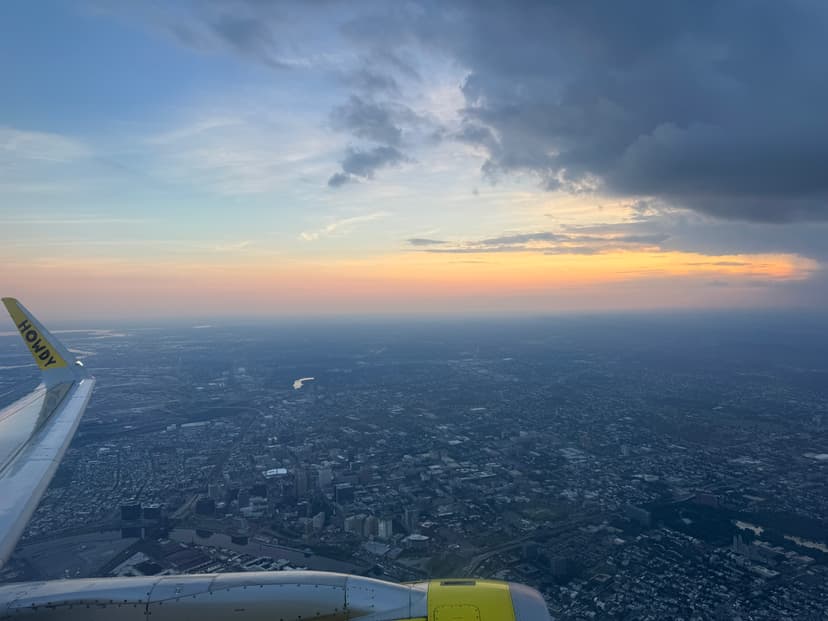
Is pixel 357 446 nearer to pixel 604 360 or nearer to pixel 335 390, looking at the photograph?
pixel 335 390

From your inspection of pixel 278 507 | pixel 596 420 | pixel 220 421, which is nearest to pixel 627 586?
pixel 278 507

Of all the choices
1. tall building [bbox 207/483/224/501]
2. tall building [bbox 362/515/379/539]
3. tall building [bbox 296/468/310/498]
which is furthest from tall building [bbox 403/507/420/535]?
tall building [bbox 207/483/224/501]

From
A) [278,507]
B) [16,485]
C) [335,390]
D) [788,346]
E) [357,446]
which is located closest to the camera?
[16,485]

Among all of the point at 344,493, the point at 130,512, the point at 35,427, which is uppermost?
the point at 35,427

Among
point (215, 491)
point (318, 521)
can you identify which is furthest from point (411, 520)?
point (215, 491)

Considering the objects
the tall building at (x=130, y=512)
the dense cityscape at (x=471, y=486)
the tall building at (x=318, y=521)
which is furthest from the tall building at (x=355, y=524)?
the tall building at (x=130, y=512)

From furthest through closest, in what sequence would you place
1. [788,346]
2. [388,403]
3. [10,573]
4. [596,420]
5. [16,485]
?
[788,346]
[388,403]
[596,420]
[10,573]
[16,485]

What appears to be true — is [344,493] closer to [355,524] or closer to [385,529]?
[355,524]
